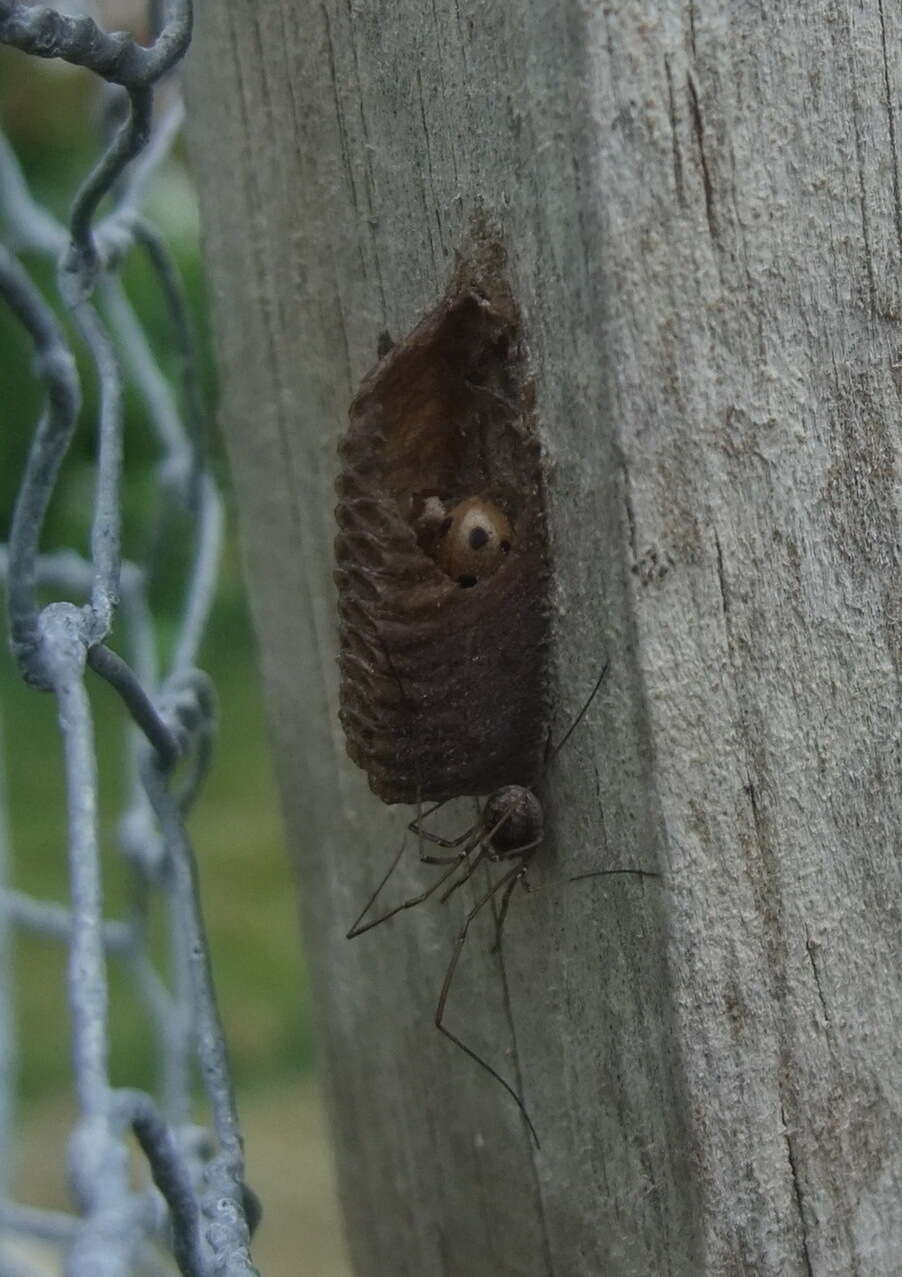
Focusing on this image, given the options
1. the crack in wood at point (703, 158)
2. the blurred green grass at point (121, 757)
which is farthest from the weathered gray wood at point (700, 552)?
the blurred green grass at point (121, 757)

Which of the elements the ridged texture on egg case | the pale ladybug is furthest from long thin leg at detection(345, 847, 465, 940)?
the pale ladybug

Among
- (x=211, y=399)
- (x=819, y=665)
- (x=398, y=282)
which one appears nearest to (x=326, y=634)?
(x=398, y=282)

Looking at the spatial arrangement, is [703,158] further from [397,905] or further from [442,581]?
[397,905]

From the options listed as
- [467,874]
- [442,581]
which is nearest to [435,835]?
[467,874]

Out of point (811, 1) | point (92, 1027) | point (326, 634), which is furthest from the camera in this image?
point (326, 634)

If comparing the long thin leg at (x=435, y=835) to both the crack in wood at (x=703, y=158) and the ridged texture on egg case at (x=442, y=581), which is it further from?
the crack in wood at (x=703, y=158)

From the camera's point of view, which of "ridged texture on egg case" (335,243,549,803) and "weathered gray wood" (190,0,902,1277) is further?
"ridged texture on egg case" (335,243,549,803)

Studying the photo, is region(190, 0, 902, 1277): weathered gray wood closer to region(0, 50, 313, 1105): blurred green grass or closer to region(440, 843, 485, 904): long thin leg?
region(440, 843, 485, 904): long thin leg

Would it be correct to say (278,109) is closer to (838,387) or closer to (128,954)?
(838,387)
